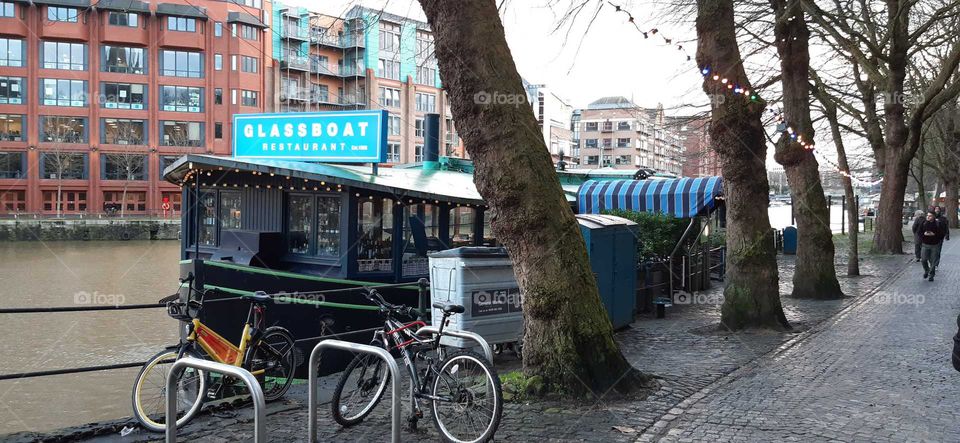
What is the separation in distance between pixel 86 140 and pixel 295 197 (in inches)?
2087

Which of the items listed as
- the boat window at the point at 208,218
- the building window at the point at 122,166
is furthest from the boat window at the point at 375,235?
the building window at the point at 122,166

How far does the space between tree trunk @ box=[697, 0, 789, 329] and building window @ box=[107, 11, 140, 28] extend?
56429 millimetres

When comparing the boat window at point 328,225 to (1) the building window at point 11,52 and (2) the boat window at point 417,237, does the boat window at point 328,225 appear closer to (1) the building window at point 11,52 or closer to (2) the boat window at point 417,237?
(2) the boat window at point 417,237

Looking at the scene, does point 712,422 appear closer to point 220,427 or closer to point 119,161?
point 220,427

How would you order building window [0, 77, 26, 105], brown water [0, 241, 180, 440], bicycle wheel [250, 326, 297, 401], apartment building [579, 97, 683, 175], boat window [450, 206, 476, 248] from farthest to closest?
apartment building [579, 97, 683, 175], building window [0, 77, 26, 105], boat window [450, 206, 476, 248], brown water [0, 241, 180, 440], bicycle wheel [250, 326, 297, 401]

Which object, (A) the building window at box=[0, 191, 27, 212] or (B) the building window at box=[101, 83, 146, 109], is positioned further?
(B) the building window at box=[101, 83, 146, 109]

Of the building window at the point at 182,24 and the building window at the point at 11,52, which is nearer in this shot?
the building window at the point at 11,52

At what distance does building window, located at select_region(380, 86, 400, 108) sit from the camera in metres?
68.6

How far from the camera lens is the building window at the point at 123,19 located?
57.2 m

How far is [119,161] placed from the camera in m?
57.8
